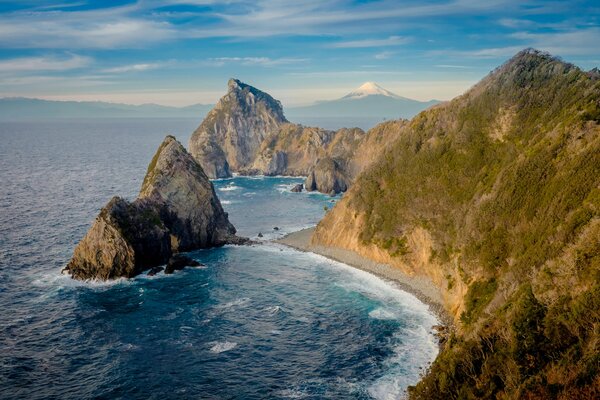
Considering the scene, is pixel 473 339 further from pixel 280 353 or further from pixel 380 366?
pixel 280 353

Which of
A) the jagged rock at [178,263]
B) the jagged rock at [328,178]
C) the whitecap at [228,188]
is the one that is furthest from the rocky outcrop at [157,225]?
the whitecap at [228,188]

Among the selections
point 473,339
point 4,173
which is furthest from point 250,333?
point 4,173

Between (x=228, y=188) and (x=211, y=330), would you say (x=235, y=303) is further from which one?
(x=228, y=188)

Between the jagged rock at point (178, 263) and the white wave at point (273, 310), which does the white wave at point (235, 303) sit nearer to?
the white wave at point (273, 310)

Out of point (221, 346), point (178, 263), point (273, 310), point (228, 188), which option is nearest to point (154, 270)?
point (178, 263)

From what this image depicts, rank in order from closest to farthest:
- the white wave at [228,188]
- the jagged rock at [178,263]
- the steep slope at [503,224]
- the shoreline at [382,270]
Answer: the steep slope at [503,224] < the shoreline at [382,270] < the jagged rock at [178,263] < the white wave at [228,188]

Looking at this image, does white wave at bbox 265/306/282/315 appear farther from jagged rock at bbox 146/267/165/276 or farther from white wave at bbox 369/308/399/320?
jagged rock at bbox 146/267/165/276
